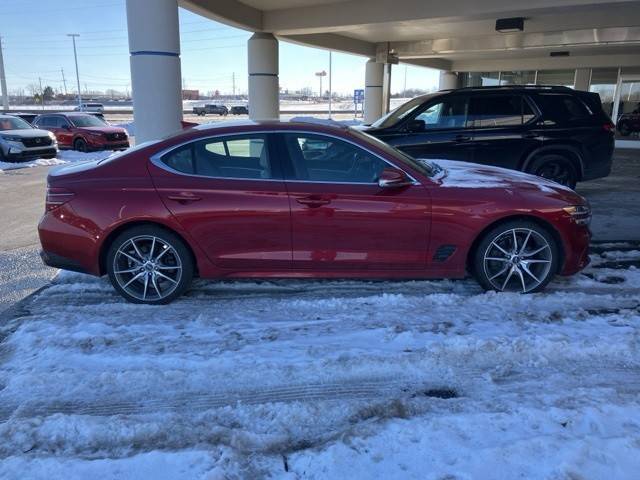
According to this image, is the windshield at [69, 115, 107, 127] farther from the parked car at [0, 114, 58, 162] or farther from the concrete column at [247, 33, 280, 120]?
the concrete column at [247, 33, 280, 120]

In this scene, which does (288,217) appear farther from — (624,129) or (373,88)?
(624,129)

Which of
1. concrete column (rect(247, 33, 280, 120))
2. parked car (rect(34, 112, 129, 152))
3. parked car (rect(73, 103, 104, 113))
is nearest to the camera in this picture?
concrete column (rect(247, 33, 280, 120))

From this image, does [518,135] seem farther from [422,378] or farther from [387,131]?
[422,378]

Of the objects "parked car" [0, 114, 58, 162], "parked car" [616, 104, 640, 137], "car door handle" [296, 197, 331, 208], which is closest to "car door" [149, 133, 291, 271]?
"car door handle" [296, 197, 331, 208]

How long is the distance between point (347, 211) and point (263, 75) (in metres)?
11.7

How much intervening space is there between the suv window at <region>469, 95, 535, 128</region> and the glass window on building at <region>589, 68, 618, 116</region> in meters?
18.0

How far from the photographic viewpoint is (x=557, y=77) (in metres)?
26.5

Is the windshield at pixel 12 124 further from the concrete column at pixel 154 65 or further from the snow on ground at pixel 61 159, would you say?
the concrete column at pixel 154 65

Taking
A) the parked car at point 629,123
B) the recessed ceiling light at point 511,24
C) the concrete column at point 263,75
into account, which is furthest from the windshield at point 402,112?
the parked car at point 629,123

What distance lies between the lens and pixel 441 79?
2892 cm

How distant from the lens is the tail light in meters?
4.48

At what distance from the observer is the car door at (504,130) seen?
8.21 meters

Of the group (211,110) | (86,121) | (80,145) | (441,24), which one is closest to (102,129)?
(80,145)

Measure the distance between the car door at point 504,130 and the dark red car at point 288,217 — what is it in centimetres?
373
